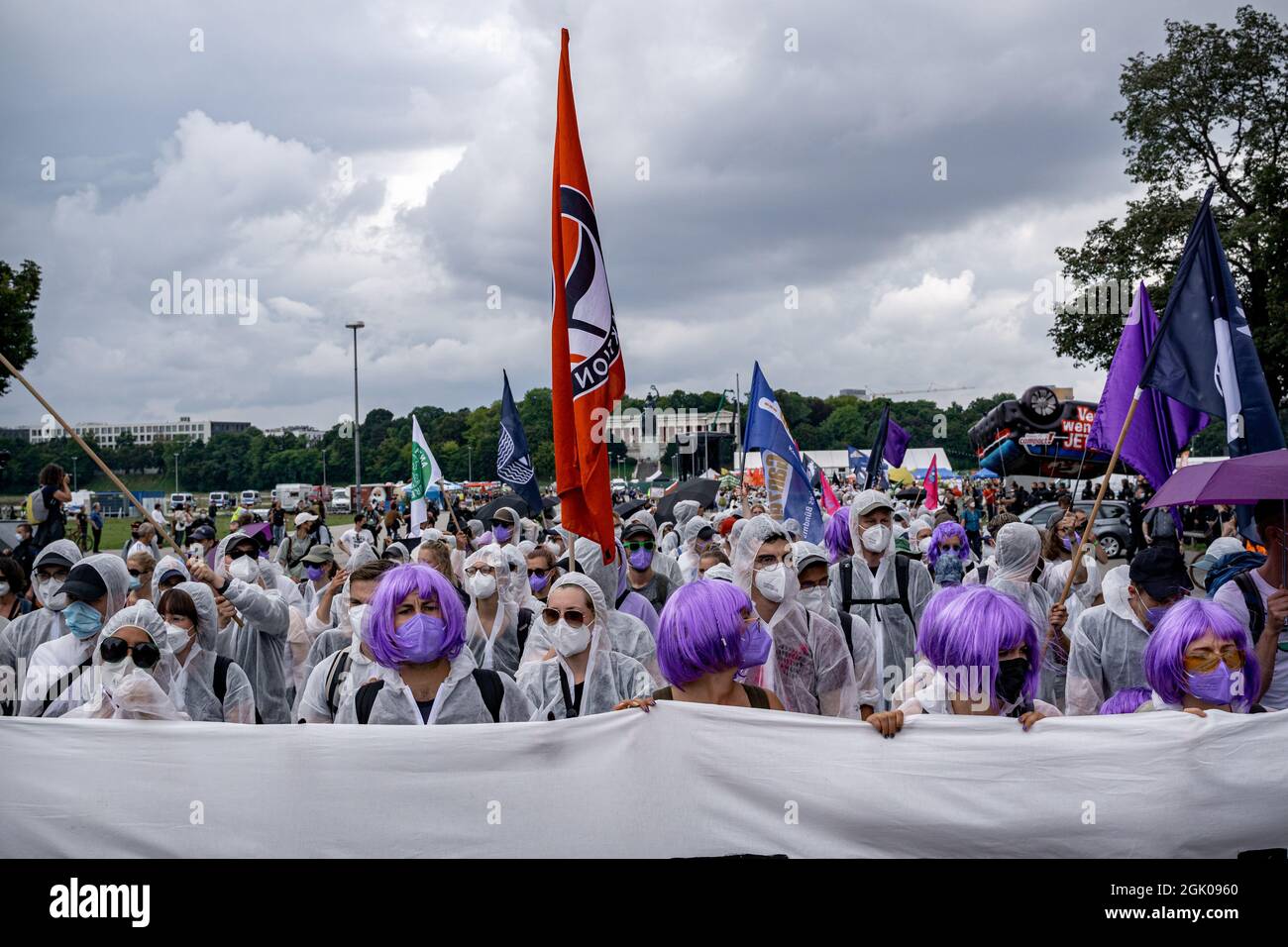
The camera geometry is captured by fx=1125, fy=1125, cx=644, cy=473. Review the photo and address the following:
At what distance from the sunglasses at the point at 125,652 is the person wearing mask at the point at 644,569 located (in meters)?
3.59

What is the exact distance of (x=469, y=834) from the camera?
329 cm

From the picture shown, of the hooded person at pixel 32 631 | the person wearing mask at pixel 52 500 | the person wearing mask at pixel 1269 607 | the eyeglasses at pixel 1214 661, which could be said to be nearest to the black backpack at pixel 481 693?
the hooded person at pixel 32 631

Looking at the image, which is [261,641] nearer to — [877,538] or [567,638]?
[567,638]

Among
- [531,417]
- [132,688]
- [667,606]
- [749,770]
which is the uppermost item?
[531,417]

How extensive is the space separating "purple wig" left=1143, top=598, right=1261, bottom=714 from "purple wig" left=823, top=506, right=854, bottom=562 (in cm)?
441

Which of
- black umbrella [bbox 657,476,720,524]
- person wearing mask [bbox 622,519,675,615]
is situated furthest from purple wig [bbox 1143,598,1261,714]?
black umbrella [bbox 657,476,720,524]

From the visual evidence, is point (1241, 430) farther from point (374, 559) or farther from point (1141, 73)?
point (1141, 73)

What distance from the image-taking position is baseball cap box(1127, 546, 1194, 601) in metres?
→ 4.74

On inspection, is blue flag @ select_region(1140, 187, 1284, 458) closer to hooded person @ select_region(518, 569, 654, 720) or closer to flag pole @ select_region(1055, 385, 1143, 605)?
flag pole @ select_region(1055, 385, 1143, 605)

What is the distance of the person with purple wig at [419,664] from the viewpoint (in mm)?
3652

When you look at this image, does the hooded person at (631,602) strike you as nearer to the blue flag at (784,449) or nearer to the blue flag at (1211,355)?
the blue flag at (1211,355)
